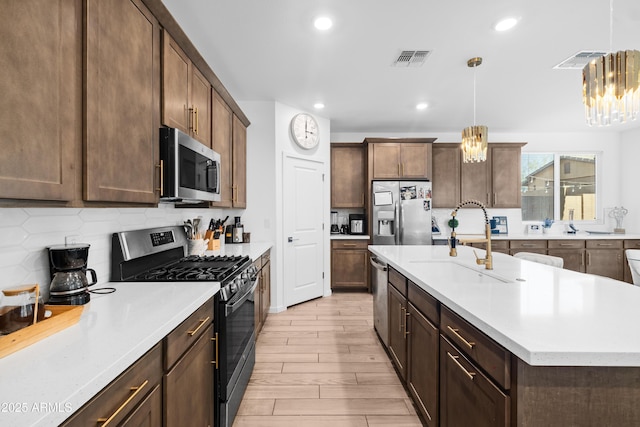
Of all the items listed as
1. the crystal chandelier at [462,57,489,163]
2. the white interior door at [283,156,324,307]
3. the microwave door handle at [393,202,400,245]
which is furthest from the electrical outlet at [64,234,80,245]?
the microwave door handle at [393,202,400,245]

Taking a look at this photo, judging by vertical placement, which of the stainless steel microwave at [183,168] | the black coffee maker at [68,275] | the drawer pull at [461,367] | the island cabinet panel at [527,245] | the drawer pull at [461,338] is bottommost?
the drawer pull at [461,367]

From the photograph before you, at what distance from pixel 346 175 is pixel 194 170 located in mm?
3369

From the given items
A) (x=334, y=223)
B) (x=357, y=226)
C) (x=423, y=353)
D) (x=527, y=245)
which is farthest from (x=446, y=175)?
(x=423, y=353)

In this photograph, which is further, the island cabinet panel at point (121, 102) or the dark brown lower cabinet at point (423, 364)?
the dark brown lower cabinet at point (423, 364)

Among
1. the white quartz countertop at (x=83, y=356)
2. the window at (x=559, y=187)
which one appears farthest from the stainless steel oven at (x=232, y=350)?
the window at (x=559, y=187)

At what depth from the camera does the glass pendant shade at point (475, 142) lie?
8.98ft

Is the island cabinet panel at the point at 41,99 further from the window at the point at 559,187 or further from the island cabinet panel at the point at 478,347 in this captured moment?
the window at the point at 559,187

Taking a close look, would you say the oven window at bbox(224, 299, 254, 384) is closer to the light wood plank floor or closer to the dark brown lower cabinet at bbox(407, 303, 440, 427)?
the light wood plank floor

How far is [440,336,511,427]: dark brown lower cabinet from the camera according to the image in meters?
1.03

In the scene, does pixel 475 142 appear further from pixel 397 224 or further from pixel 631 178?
pixel 631 178

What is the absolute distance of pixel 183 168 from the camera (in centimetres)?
183

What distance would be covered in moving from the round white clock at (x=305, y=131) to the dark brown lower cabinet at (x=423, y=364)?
2.82 metres

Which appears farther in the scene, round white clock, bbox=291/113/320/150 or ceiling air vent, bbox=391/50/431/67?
round white clock, bbox=291/113/320/150

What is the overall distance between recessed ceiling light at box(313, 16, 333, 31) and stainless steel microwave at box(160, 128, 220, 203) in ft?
4.11
